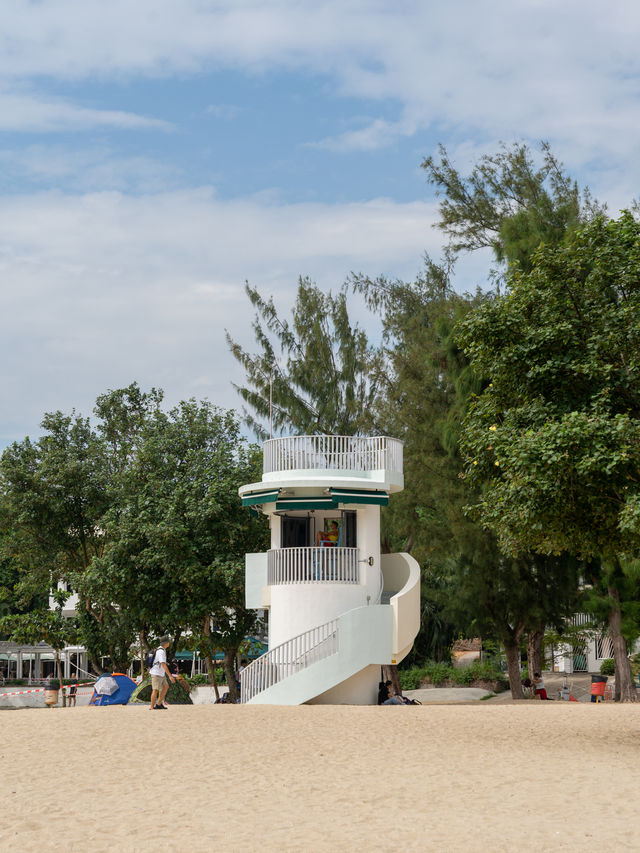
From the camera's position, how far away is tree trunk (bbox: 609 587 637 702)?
30.2 metres

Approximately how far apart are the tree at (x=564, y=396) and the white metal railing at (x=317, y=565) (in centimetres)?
988

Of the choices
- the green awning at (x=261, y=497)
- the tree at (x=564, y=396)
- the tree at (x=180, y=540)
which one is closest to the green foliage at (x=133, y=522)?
the tree at (x=180, y=540)

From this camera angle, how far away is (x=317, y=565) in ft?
89.4

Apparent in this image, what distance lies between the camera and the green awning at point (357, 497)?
2705cm

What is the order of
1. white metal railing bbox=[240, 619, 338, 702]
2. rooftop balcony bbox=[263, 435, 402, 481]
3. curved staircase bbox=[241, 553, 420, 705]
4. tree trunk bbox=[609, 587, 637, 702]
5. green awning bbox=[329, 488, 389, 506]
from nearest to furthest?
1. curved staircase bbox=[241, 553, 420, 705]
2. white metal railing bbox=[240, 619, 338, 702]
3. green awning bbox=[329, 488, 389, 506]
4. rooftop balcony bbox=[263, 435, 402, 481]
5. tree trunk bbox=[609, 587, 637, 702]

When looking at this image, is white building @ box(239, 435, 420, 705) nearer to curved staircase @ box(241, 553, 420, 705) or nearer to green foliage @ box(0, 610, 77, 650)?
curved staircase @ box(241, 553, 420, 705)

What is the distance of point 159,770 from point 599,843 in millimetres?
6348

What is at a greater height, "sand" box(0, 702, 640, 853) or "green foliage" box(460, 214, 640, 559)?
"green foliage" box(460, 214, 640, 559)

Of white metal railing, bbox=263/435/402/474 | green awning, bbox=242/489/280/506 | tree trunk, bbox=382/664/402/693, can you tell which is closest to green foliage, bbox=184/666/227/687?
tree trunk, bbox=382/664/402/693

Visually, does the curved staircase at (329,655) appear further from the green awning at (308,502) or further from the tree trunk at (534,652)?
the tree trunk at (534,652)

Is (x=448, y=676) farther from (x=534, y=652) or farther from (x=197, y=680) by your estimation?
(x=197, y=680)

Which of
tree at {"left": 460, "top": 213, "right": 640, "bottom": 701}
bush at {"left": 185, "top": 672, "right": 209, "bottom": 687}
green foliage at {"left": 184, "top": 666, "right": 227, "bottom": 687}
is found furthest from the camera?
green foliage at {"left": 184, "top": 666, "right": 227, "bottom": 687}

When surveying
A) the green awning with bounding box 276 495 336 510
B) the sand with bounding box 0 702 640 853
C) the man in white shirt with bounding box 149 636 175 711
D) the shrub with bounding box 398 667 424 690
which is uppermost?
the green awning with bounding box 276 495 336 510

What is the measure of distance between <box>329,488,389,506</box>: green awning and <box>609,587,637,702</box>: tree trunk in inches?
308
